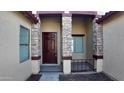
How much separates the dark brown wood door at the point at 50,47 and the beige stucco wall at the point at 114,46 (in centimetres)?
374

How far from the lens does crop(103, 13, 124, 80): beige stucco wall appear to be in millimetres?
6590

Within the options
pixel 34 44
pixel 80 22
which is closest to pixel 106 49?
pixel 34 44

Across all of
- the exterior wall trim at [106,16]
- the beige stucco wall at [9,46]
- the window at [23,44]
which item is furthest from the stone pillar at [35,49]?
the exterior wall trim at [106,16]

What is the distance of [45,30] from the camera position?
37.6ft

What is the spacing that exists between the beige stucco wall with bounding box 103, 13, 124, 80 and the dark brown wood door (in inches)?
147

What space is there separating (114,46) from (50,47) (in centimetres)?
517

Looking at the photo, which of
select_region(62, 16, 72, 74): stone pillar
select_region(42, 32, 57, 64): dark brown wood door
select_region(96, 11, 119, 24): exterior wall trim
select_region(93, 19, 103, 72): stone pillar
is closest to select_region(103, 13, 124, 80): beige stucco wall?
select_region(96, 11, 119, 24): exterior wall trim

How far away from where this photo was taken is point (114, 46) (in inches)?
292

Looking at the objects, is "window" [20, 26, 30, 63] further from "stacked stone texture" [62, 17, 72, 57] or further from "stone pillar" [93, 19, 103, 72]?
"stone pillar" [93, 19, 103, 72]

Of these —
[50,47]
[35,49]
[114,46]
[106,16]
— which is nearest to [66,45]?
[35,49]

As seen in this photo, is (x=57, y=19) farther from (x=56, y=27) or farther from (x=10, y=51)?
(x=10, y=51)

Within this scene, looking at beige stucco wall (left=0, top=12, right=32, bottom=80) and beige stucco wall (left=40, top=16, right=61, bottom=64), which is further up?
beige stucco wall (left=40, top=16, right=61, bottom=64)

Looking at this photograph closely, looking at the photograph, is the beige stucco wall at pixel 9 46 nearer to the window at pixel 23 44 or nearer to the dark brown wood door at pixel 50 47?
the window at pixel 23 44

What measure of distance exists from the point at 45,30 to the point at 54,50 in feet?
4.79
